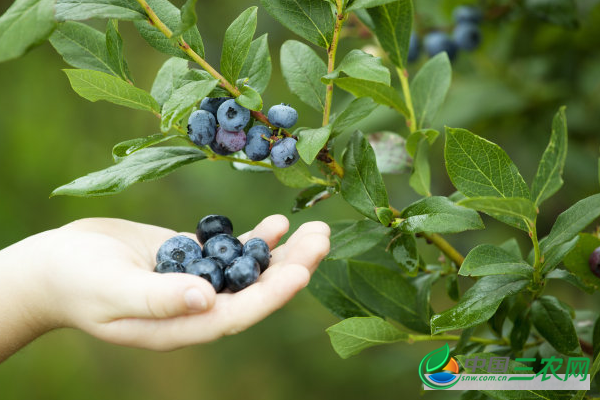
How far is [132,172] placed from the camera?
38.0 inches

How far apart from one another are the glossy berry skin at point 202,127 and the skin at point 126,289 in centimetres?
22

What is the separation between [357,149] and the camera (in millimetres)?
1016

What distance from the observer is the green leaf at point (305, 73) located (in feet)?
3.58

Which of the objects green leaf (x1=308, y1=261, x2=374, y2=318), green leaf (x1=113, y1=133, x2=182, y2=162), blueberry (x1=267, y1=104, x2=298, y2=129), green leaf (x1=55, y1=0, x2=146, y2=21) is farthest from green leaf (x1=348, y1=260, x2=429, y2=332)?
green leaf (x1=55, y1=0, x2=146, y2=21)

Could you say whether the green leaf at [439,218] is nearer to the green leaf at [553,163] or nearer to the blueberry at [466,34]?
the green leaf at [553,163]

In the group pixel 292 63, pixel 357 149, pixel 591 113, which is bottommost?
pixel 591 113

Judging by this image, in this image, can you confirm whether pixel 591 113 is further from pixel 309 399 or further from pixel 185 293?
pixel 309 399

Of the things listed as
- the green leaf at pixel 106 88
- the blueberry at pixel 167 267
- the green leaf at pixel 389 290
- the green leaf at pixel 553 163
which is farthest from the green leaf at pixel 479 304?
the green leaf at pixel 106 88

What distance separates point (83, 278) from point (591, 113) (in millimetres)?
1675

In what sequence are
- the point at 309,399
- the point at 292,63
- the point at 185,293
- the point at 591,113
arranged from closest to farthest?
1. the point at 185,293
2. the point at 292,63
3. the point at 591,113
4. the point at 309,399

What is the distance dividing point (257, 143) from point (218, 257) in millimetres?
266

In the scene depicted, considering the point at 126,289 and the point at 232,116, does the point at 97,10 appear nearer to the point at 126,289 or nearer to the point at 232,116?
the point at 232,116

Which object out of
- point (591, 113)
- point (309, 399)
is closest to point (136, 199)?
point (309, 399)

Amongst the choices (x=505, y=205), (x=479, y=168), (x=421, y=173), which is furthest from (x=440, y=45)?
(x=505, y=205)
